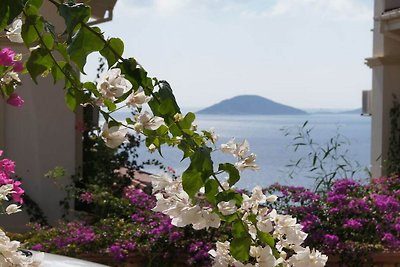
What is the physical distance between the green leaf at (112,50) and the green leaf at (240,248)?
0.34 metres

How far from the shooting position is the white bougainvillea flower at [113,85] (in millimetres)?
1223

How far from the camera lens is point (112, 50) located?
1176mm

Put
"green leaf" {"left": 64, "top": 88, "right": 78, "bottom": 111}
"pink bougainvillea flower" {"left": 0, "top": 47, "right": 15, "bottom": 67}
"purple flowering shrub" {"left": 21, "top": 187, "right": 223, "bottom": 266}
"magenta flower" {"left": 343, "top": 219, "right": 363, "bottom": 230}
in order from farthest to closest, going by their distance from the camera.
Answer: "magenta flower" {"left": 343, "top": 219, "right": 363, "bottom": 230} < "purple flowering shrub" {"left": 21, "top": 187, "right": 223, "bottom": 266} < "pink bougainvillea flower" {"left": 0, "top": 47, "right": 15, "bottom": 67} < "green leaf" {"left": 64, "top": 88, "right": 78, "bottom": 111}

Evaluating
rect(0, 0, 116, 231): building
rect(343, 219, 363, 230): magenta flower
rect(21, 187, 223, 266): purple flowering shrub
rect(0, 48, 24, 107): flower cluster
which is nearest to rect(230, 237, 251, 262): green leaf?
rect(0, 48, 24, 107): flower cluster

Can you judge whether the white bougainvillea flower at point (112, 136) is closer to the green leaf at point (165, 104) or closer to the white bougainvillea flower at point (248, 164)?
the green leaf at point (165, 104)

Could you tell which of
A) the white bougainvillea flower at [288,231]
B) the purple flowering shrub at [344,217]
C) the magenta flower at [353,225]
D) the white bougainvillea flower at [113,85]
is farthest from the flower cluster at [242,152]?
the magenta flower at [353,225]

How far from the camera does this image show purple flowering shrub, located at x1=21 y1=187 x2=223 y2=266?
473 cm

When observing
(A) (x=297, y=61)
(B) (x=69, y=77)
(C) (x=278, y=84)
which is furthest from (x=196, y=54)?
(B) (x=69, y=77)

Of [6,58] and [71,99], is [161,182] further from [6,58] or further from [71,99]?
[6,58]

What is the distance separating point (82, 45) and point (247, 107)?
137ft

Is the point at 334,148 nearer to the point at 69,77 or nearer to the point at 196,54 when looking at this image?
the point at 69,77

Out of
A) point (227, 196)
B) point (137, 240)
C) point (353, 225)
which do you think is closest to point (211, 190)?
point (227, 196)

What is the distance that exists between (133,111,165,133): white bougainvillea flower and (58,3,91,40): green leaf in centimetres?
19

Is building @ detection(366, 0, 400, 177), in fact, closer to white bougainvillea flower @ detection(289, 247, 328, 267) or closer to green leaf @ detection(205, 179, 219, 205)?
white bougainvillea flower @ detection(289, 247, 328, 267)
